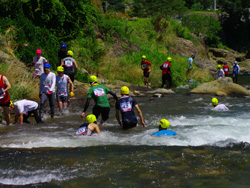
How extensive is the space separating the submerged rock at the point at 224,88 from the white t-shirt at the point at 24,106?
10.1m

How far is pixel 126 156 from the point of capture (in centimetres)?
691

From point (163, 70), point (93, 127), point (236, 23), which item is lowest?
point (93, 127)

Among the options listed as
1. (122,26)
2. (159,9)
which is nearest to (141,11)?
(159,9)

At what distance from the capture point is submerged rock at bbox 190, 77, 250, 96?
17502 mm

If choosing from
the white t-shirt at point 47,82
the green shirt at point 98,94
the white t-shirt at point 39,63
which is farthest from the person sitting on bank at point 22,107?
the white t-shirt at point 39,63

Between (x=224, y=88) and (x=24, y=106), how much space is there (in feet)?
35.7

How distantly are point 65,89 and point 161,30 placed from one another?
2232cm

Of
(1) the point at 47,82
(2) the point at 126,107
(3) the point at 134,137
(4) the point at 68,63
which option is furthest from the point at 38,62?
(3) the point at 134,137

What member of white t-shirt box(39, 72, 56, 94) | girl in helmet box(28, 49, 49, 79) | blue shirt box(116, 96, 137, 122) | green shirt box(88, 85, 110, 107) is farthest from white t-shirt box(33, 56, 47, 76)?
blue shirt box(116, 96, 137, 122)

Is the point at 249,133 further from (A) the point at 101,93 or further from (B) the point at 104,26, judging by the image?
(B) the point at 104,26

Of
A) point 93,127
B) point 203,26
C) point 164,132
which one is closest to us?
point 164,132

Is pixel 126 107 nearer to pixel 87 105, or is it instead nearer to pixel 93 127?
pixel 87 105

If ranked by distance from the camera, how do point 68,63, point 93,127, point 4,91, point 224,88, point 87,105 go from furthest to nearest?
point 224,88, point 68,63, point 87,105, point 4,91, point 93,127

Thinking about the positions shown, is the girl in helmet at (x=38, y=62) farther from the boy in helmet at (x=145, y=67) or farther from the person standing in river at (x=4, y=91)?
the boy in helmet at (x=145, y=67)
